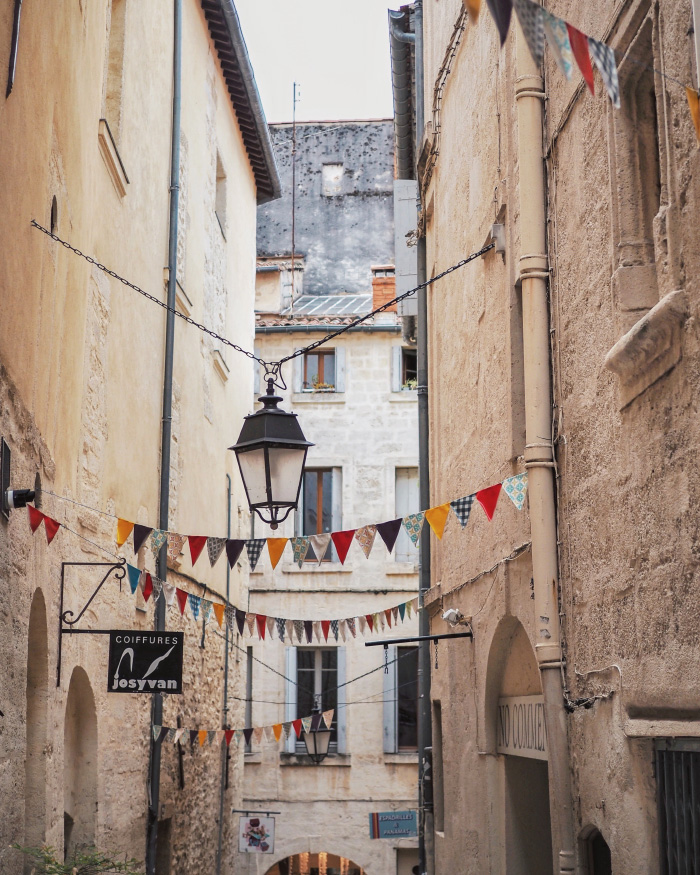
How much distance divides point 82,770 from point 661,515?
5790 mm

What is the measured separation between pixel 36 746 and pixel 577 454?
3696 millimetres

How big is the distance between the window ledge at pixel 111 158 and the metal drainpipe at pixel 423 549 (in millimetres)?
3222

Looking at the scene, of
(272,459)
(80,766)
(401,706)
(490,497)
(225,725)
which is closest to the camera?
(490,497)

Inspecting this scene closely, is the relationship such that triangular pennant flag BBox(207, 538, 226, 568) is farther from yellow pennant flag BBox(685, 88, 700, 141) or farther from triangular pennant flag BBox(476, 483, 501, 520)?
yellow pennant flag BBox(685, 88, 700, 141)

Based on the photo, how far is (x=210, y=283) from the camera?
15.1 meters

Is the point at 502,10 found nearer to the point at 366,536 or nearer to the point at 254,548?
the point at 366,536

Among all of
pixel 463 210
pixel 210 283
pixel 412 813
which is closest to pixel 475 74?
pixel 463 210

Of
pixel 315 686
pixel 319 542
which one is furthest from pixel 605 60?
pixel 315 686

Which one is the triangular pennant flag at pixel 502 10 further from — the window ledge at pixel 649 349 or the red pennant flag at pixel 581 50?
the window ledge at pixel 649 349

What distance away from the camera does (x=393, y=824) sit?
683 inches

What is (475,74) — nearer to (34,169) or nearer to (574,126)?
(574,126)

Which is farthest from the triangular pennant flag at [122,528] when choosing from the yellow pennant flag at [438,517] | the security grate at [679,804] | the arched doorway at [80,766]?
the security grate at [679,804]

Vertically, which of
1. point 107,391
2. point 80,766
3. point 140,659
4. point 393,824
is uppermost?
point 107,391

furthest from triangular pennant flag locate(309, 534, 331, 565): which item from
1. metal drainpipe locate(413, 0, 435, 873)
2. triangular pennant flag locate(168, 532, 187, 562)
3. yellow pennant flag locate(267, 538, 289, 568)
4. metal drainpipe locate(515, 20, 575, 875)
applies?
metal drainpipe locate(413, 0, 435, 873)
